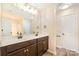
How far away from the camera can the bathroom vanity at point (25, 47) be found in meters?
1.37

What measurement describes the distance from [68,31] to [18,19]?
931mm

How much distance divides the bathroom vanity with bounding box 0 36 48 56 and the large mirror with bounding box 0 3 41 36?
0.20m

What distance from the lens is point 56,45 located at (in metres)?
1.77

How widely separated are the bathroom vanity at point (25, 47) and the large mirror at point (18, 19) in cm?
20

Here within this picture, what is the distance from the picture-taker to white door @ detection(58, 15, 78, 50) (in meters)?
1.66

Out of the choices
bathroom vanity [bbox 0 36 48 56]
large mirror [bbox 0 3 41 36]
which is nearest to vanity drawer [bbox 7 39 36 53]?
bathroom vanity [bbox 0 36 48 56]

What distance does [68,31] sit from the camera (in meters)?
1.70

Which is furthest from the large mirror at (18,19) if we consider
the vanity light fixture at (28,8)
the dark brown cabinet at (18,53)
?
the dark brown cabinet at (18,53)

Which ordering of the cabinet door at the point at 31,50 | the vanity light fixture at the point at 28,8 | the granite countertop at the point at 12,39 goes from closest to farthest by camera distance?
1. the granite countertop at the point at 12,39
2. the vanity light fixture at the point at 28,8
3. the cabinet door at the point at 31,50

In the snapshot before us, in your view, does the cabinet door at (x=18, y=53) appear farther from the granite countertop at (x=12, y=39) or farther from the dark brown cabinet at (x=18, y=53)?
the granite countertop at (x=12, y=39)

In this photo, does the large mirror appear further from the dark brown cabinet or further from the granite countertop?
the dark brown cabinet

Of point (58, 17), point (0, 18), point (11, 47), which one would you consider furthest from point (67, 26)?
point (0, 18)

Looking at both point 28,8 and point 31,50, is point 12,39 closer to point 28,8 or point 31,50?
point 31,50

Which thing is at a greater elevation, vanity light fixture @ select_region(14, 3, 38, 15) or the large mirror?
vanity light fixture @ select_region(14, 3, 38, 15)
